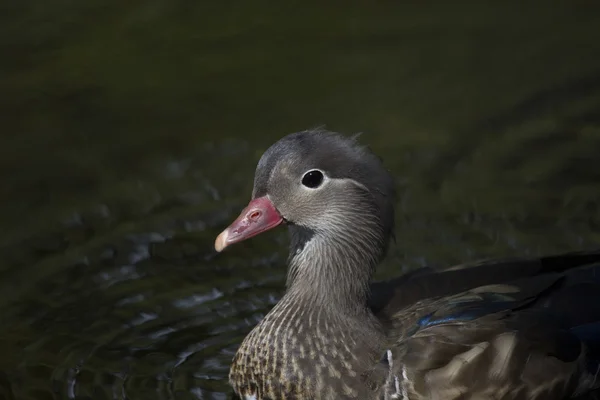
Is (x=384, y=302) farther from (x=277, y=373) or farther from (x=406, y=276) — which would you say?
(x=277, y=373)

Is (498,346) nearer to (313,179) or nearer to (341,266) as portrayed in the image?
(341,266)

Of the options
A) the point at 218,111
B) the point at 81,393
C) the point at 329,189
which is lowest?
the point at 81,393

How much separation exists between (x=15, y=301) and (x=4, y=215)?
31.4 inches

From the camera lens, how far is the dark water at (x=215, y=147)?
5.34 metres

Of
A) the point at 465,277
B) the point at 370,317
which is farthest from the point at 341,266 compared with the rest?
the point at 465,277

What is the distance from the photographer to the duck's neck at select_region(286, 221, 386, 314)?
15.6ft

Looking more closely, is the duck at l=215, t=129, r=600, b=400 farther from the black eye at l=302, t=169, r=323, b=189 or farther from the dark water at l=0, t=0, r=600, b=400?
the dark water at l=0, t=0, r=600, b=400

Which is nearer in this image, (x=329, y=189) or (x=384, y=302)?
(x=329, y=189)

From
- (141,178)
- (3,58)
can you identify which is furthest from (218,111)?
(3,58)

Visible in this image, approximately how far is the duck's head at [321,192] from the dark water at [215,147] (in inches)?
34.4

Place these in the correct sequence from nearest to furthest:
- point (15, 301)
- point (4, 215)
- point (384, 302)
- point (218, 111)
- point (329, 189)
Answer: point (329, 189) → point (384, 302) → point (15, 301) → point (4, 215) → point (218, 111)

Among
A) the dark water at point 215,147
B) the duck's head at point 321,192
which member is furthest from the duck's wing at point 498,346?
the dark water at point 215,147

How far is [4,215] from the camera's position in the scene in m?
6.09

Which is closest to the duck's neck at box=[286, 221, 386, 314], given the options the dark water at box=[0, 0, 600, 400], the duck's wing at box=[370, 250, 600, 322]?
the duck's wing at box=[370, 250, 600, 322]
